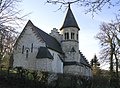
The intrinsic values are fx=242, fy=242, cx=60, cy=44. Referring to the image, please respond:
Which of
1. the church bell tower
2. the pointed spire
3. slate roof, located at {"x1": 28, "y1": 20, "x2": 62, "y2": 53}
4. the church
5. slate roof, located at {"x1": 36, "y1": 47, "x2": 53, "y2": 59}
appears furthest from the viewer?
the pointed spire

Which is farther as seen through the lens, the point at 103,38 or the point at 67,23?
the point at 67,23

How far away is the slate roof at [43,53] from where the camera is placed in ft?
141

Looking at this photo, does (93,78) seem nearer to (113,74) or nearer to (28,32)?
(113,74)

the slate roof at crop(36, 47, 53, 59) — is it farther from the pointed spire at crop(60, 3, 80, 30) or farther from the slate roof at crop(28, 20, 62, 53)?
the pointed spire at crop(60, 3, 80, 30)

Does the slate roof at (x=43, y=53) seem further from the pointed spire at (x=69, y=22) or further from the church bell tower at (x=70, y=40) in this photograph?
the pointed spire at (x=69, y=22)

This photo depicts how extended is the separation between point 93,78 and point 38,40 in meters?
16.8

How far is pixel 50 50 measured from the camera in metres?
45.8

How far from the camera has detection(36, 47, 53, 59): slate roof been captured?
4300 centimetres

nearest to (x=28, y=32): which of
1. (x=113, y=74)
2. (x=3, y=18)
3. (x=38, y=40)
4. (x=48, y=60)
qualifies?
(x=38, y=40)

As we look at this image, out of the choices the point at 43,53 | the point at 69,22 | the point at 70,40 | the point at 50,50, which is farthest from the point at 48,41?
the point at 69,22

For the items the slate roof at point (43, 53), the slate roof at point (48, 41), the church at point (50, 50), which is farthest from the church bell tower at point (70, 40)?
the slate roof at point (43, 53)

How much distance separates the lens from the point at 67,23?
163 feet

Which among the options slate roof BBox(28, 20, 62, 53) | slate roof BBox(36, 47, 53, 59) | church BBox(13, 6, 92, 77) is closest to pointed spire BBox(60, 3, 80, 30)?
church BBox(13, 6, 92, 77)

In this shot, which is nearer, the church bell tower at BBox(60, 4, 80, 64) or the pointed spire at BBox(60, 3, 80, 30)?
the church bell tower at BBox(60, 4, 80, 64)
